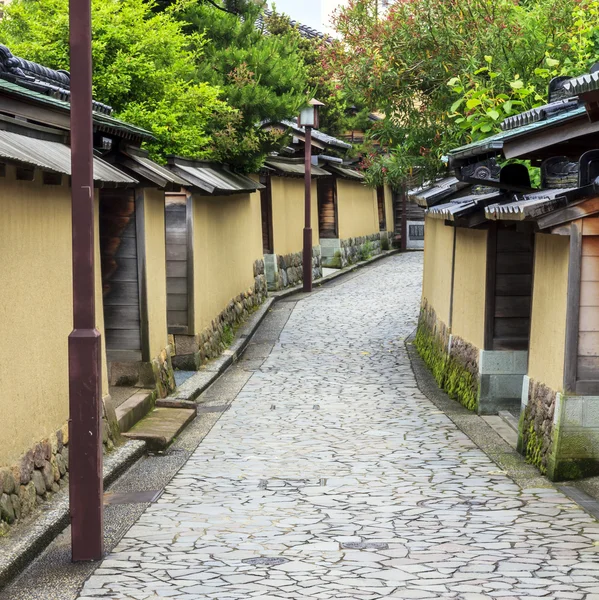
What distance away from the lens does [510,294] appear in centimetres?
1424

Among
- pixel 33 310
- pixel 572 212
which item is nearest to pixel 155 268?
pixel 33 310

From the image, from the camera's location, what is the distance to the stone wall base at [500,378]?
14.2m

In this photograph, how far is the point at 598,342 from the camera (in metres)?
10.2

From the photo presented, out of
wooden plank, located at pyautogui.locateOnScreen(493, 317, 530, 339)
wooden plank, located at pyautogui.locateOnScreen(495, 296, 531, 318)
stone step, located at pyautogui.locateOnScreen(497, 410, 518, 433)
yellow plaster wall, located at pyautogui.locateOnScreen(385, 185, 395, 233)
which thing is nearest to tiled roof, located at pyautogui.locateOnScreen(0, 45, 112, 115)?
wooden plank, located at pyautogui.locateOnScreen(495, 296, 531, 318)

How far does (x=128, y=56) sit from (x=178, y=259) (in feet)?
11.0

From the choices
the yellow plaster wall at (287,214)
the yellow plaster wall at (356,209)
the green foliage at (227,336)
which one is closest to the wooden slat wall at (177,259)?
the green foliage at (227,336)

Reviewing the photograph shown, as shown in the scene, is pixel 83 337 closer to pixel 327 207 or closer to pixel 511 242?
pixel 511 242

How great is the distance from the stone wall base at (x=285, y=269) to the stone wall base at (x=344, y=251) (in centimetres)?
227

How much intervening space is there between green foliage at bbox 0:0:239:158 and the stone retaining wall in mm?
3197

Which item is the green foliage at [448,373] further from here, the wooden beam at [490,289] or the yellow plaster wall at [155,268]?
the yellow plaster wall at [155,268]

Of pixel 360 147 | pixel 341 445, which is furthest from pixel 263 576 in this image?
pixel 360 147

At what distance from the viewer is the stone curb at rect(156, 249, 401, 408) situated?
48.4ft

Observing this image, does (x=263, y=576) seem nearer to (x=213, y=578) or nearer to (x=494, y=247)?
(x=213, y=578)

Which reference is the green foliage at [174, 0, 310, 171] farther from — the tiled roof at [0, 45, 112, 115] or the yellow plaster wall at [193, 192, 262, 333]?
the tiled roof at [0, 45, 112, 115]
